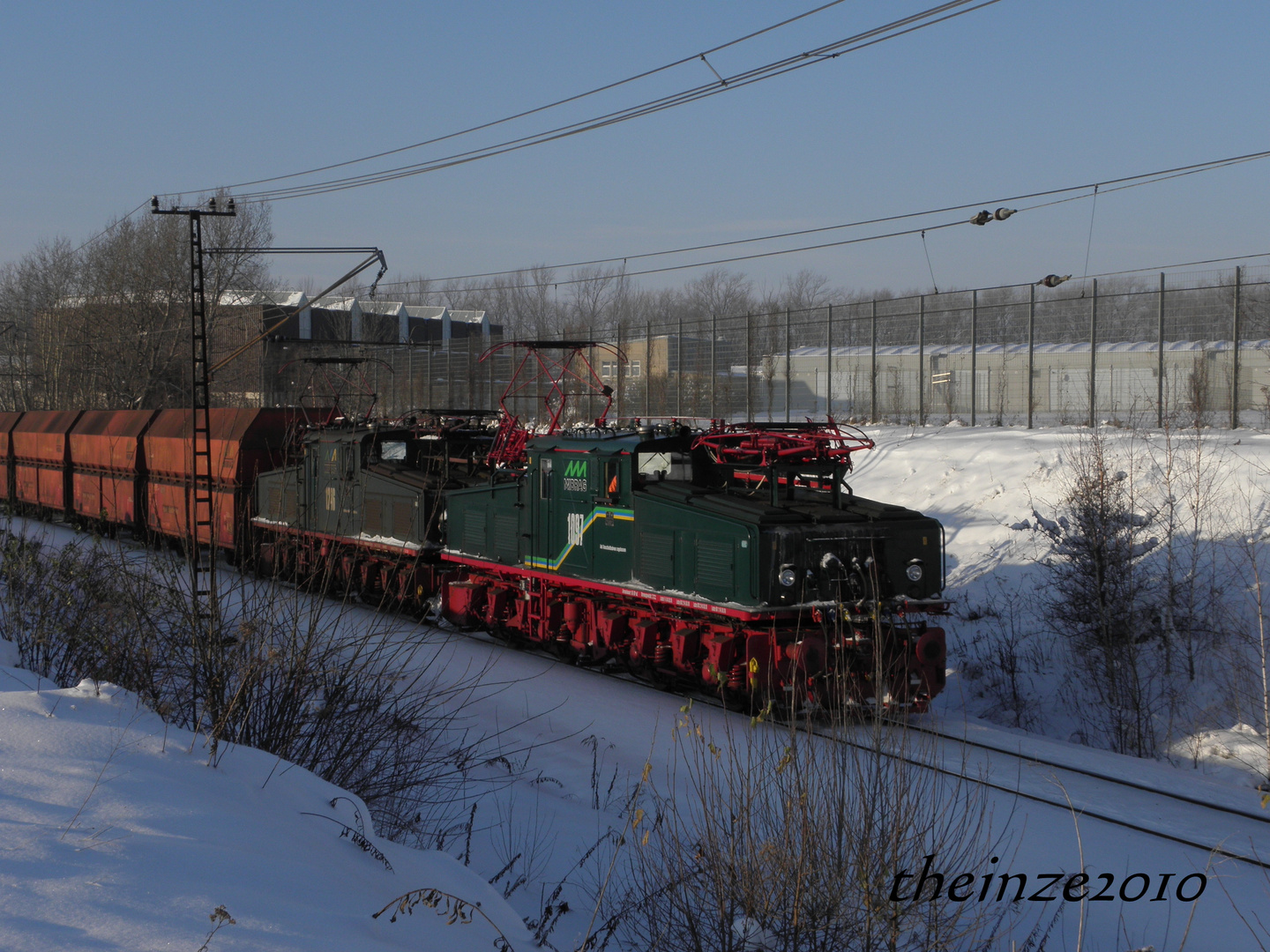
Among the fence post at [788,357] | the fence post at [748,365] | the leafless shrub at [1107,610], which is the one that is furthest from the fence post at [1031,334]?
the leafless shrub at [1107,610]

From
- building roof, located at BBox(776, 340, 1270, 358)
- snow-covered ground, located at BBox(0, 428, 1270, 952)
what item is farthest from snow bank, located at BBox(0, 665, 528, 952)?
building roof, located at BBox(776, 340, 1270, 358)

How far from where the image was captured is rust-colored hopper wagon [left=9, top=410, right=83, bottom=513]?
27.4m

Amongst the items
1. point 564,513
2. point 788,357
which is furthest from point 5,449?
point 564,513

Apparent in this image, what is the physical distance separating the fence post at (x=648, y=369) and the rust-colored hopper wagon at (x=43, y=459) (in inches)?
648

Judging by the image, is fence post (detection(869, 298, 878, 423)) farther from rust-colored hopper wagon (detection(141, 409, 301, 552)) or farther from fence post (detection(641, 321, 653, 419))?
rust-colored hopper wagon (detection(141, 409, 301, 552))

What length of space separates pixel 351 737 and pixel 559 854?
1.74m

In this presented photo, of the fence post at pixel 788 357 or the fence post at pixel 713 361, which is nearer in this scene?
the fence post at pixel 788 357

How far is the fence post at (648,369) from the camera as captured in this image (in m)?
31.2

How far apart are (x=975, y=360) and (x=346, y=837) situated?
2247 cm

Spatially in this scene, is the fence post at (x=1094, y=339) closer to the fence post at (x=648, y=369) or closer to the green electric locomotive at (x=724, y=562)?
the green electric locomotive at (x=724, y=562)

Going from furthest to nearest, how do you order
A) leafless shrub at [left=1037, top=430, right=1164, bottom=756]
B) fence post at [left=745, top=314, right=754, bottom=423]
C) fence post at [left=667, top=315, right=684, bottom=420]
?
fence post at [left=667, top=315, right=684, bottom=420] → fence post at [left=745, top=314, right=754, bottom=423] → leafless shrub at [left=1037, top=430, right=1164, bottom=756]

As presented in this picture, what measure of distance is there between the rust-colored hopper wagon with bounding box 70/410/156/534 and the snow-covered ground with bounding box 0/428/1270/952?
1558cm

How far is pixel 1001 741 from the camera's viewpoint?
1085cm

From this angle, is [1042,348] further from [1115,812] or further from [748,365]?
[1115,812]
